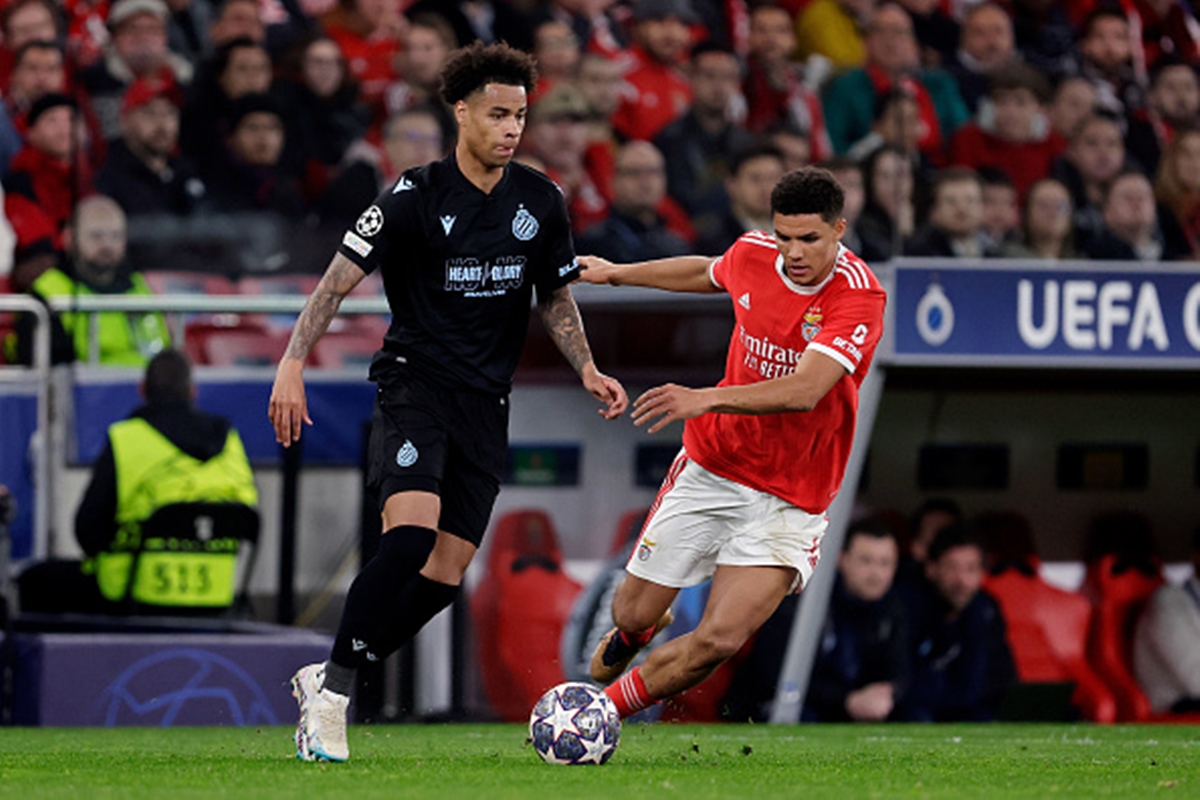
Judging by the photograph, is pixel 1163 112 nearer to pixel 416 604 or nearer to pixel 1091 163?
pixel 1091 163

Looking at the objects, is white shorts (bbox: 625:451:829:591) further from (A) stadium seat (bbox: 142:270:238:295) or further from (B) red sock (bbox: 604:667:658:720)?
(A) stadium seat (bbox: 142:270:238:295)

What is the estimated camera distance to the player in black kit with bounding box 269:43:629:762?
618cm

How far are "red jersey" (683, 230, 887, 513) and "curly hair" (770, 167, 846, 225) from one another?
0.33 meters

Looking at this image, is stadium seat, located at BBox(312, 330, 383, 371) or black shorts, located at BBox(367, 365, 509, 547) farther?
stadium seat, located at BBox(312, 330, 383, 371)

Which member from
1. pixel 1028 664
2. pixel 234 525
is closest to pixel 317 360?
pixel 234 525

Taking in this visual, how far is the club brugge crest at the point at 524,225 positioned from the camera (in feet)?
21.2

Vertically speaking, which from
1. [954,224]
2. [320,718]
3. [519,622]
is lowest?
[519,622]

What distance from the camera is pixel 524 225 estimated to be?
255 inches

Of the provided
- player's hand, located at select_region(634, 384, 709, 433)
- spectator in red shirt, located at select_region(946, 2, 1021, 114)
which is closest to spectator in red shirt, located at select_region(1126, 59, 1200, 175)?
spectator in red shirt, located at select_region(946, 2, 1021, 114)

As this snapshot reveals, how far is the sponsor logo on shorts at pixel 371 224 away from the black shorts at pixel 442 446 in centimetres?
43

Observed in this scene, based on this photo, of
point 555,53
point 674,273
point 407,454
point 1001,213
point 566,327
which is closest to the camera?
point 407,454

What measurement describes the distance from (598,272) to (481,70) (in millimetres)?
899

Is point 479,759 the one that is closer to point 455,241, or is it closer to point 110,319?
point 455,241

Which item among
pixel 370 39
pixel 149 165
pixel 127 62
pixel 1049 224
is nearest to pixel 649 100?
pixel 370 39
